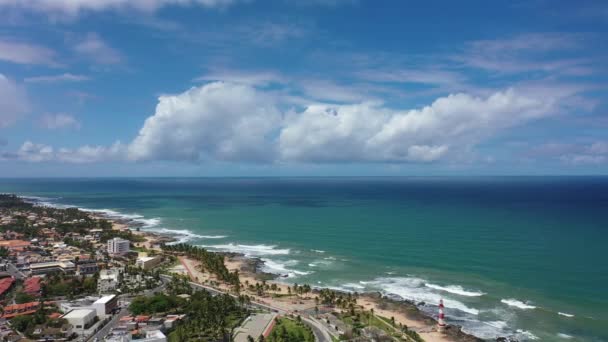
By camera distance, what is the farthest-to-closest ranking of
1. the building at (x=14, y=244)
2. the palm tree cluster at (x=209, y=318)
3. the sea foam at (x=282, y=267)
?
the building at (x=14, y=244), the sea foam at (x=282, y=267), the palm tree cluster at (x=209, y=318)

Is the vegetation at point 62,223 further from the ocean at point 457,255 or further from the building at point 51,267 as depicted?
the building at point 51,267

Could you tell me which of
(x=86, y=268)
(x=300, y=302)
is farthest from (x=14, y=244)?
(x=300, y=302)

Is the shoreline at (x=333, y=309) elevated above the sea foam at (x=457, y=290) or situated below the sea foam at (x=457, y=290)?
below

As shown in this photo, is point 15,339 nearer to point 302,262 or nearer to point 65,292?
point 65,292

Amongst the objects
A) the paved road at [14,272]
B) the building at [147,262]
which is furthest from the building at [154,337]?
the paved road at [14,272]

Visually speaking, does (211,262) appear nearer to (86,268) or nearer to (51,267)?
(86,268)

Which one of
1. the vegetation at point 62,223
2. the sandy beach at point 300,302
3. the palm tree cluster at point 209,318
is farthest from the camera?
the vegetation at point 62,223

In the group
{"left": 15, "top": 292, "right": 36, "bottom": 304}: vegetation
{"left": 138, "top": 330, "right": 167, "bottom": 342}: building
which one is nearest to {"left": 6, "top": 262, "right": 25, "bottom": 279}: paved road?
{"left": 15, "top": 292, "right": 36, "bottom": 304}: vegetation
